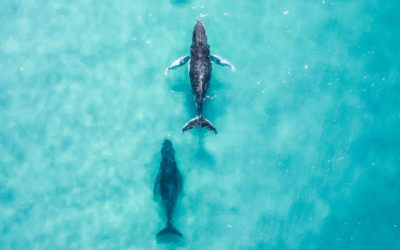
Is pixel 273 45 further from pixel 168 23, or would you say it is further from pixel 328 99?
pixel 168 23

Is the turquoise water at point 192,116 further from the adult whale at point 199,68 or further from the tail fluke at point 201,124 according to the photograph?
the tail fluke at point 201,124

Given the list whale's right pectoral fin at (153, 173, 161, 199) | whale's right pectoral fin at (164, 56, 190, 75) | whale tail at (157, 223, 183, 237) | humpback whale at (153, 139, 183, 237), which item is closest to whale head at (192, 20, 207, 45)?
whale's right pectoral fin at (164, 56, 190, 75)

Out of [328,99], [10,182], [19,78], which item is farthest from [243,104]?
[10,182]

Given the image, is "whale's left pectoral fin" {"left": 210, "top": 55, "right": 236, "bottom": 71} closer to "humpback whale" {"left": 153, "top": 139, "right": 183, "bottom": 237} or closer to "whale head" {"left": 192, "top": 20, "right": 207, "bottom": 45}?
"whale head" {"left": 192, "top": 20, "right": 207, "bottom": 45}

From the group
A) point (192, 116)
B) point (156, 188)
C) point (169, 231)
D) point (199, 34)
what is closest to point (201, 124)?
point (192, 116)

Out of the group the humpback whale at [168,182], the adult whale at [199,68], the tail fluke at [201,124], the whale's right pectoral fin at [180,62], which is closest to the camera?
the tail fluke at [201,124]

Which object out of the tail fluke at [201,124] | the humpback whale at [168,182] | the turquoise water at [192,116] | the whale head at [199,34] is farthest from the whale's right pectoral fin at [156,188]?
the whale head at [199,34]
